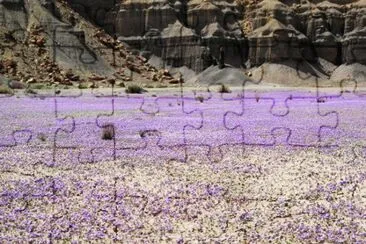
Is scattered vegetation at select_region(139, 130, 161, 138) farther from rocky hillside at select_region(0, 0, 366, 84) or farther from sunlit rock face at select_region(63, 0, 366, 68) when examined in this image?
sunlit rock face at select_region(63, 0, 366, 68)

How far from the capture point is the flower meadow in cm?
705

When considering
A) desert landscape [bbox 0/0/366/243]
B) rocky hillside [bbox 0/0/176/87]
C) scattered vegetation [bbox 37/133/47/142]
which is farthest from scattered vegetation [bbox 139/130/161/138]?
rocky hillside [bbox 0/0/176/87]

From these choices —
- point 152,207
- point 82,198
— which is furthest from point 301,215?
point 82,198

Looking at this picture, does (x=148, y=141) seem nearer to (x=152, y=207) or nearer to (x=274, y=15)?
(x=152, y=207)

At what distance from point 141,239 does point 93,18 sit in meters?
79.7

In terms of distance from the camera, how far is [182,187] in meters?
8.88

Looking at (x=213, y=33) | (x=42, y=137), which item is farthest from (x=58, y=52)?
(x=42, y=137)

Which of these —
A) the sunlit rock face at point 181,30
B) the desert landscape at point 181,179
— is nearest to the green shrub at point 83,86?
the sunlit rock face at point 181,30

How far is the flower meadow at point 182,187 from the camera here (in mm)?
7051

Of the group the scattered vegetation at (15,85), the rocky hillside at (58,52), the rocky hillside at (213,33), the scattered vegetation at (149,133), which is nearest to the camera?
the scattered vegetation at (149,133)

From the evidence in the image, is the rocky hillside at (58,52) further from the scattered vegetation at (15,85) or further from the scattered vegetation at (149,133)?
the scattered vegetation at (149,133)

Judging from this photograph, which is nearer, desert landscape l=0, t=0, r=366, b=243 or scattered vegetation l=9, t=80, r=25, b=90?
desert landscape l=0, t=0, r=366, b=243

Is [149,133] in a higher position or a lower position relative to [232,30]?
lower

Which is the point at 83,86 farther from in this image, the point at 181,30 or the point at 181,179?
the point at 181,179
